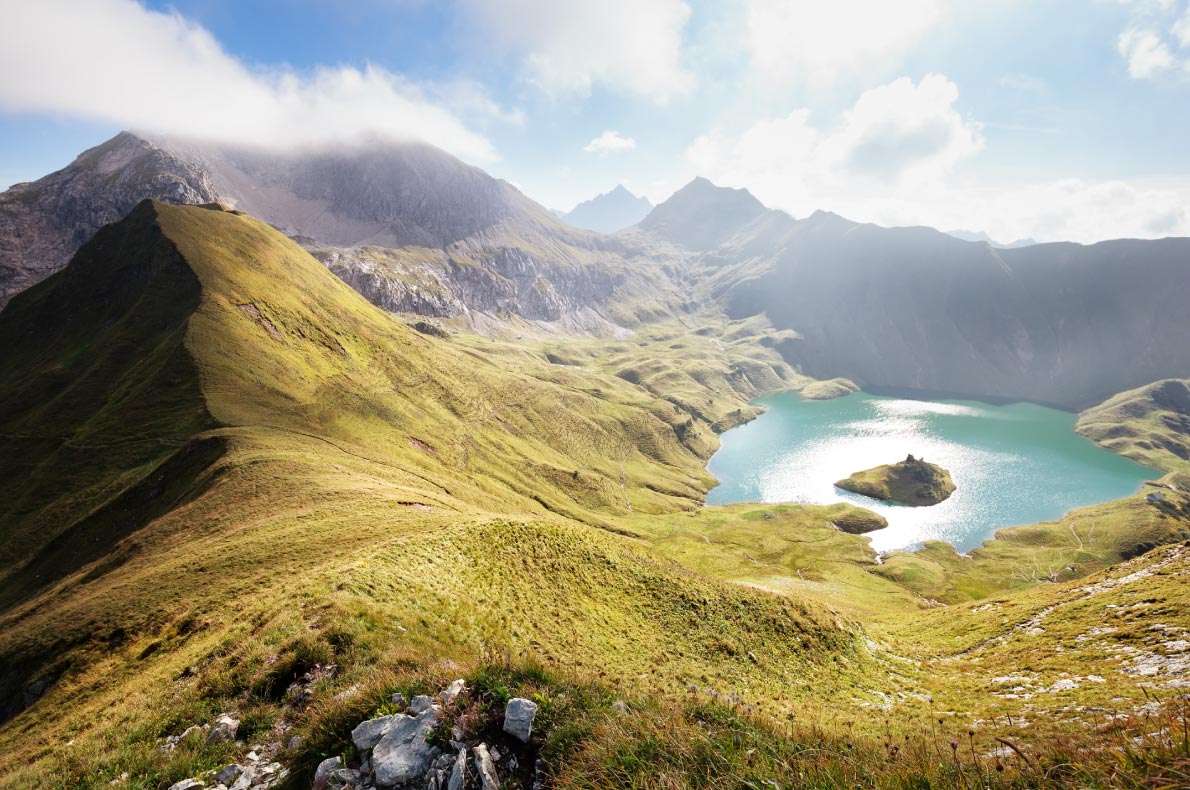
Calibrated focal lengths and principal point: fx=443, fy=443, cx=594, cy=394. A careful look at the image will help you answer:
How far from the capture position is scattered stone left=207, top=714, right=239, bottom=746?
12.5m

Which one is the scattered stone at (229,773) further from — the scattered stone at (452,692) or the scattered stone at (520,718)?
the scattered stone at (520,718)

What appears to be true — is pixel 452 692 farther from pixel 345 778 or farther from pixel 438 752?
pixel 345 778

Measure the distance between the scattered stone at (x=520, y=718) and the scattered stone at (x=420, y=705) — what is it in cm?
167

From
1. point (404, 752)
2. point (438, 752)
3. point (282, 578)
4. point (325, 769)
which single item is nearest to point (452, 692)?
point (438, 752)

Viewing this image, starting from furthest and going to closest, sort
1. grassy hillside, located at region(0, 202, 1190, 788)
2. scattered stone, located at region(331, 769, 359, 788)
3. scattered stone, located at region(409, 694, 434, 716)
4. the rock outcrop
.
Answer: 1. grassy hillside, located at region(0, 202, 1190, 788)
2. scattered stone, located at region(409, 694, 434, 716)
3. scattered stone, located at region(331, 769, 359, 788)
4. the rock outcrop

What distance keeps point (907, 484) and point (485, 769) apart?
221m

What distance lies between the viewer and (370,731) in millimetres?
8531

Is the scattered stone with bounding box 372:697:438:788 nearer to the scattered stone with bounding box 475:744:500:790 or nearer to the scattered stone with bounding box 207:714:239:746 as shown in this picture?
the scattered stone with bounding box 475:744:500:790

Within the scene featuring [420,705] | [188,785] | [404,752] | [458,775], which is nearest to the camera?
[458,775]

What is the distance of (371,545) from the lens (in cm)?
3055

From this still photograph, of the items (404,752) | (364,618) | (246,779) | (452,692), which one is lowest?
(364,618)

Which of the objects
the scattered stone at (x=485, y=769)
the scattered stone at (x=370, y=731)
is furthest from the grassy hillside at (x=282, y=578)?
the scattered stone at (x=485, y=769)

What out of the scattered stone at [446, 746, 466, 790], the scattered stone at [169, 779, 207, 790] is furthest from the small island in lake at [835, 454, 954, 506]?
the scattered stone at [169, 779, 207, 790]

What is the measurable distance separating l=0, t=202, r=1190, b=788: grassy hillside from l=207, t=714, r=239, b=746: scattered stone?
39 cm
